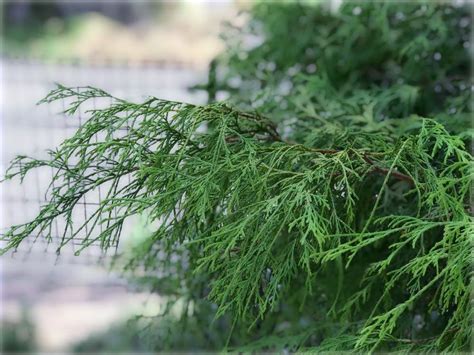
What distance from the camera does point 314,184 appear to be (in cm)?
109

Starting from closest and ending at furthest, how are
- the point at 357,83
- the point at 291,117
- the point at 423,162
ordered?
the point at 423,162, the point at 291,117, the point at 357,83

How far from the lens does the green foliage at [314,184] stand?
1.03 m

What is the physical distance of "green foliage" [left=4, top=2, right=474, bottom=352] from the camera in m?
1.03

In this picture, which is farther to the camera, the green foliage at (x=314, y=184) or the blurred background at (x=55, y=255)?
the blurred background at (x=55, y=255)

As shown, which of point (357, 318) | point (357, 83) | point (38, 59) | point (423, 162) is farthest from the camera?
point (38, 59)

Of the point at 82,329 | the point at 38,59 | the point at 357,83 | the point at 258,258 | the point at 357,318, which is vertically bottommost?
the point at 82,329

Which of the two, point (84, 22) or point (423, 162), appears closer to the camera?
point (423, 162)

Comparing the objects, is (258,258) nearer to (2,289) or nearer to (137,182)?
(137,182)

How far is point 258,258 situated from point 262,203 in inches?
3.3

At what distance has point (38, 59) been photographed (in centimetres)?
→ 334

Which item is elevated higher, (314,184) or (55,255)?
(314,184)

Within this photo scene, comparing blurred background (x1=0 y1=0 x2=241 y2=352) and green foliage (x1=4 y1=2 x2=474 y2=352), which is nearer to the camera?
green foliage (x1=4 y1=2 x2=474 y2=352)

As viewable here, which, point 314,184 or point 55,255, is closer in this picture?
point 314,184

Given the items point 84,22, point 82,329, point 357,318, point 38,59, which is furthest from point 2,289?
point 84,22
